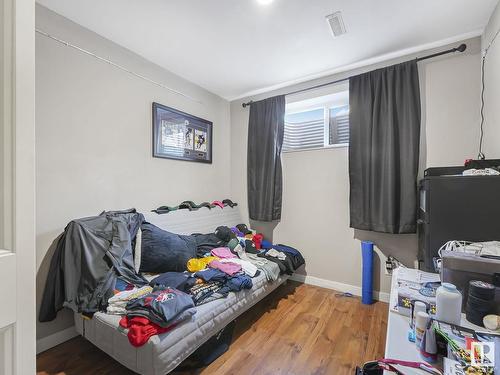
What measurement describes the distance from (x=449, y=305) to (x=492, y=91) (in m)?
1.83

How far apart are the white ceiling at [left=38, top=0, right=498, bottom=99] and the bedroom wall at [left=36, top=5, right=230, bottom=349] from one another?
196 mm

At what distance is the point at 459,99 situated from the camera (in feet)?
7.09

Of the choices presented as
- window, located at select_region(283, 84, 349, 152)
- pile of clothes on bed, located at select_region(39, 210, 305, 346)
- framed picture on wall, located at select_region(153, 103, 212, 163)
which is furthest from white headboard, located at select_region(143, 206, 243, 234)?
window, located at select_region(283, 84, 349, 152)

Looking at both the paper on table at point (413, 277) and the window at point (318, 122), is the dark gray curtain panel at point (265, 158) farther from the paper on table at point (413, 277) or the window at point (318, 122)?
the paper on table at point (413, 277)

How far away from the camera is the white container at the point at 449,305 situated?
94 cm

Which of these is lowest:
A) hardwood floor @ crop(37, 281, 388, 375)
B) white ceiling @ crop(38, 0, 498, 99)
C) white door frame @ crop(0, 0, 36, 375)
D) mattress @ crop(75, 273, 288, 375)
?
hardwood floor @ crop(37, 281, 388, 375)

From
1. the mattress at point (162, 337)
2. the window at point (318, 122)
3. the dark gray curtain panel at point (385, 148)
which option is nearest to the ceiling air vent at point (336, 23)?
the dark gray curtain panel at point (385, 148)

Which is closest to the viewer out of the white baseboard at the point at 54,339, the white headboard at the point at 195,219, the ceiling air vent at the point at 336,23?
the white baseboard at the point at 54,339

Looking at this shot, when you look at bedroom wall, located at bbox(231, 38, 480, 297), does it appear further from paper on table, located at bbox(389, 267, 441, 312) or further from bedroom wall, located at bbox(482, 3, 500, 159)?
paper on table, located at bbox(389, 267, 441, 312)

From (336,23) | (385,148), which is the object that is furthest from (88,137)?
(385,148)

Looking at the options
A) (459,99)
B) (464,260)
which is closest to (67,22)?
(464,260)

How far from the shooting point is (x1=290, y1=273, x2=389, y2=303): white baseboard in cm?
253

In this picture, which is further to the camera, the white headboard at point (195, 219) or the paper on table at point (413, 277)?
the white headboard at point (195, 219)

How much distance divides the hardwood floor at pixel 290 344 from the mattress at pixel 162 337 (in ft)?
0.77
